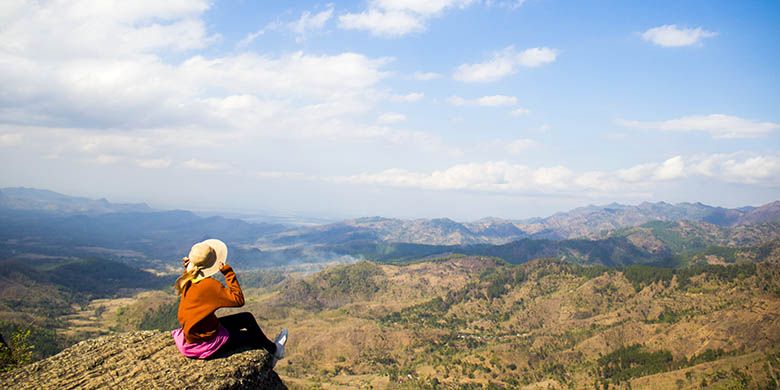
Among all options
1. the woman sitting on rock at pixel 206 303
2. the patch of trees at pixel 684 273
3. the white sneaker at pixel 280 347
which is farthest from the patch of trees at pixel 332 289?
the woman sitting on rock at pixel 206 303

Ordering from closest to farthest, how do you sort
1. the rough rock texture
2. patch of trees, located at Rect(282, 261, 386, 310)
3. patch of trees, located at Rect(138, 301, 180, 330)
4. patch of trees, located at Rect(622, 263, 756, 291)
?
1. the rough rock texture
2. patch of trees, located at Rect(622, 263, 756, 291)
3. patch of trees, located at Rect(138, 301, 180, 330)
4. patch of trees, located at Rect(282, 261, 386, 310)

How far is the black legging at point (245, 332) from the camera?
8.96m

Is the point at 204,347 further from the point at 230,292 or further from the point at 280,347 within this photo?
the point at 280,347

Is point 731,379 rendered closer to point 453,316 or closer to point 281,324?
point 453,316

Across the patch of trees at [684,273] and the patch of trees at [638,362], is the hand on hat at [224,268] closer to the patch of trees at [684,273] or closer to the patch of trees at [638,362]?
the patch of trees at [638,362]

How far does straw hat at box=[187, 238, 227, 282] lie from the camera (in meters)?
8.42

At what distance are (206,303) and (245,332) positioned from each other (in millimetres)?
1360

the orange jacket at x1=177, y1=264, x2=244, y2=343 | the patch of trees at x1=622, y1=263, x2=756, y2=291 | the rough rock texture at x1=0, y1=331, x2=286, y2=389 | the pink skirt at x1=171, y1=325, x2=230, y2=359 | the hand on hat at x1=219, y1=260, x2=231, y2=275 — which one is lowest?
the patch of trees at x1=622, y1=263, x2=756, y2=291

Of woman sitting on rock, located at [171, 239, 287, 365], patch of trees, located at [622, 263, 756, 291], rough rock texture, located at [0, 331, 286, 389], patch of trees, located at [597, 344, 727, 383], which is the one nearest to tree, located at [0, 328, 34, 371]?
rough rock texture, located at [0, 331, 286, 389]

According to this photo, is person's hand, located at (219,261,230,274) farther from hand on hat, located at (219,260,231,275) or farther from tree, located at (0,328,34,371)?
tree, located at (0,328,34,371)

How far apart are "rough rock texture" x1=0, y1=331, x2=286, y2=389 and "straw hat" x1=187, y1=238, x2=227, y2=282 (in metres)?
1.68

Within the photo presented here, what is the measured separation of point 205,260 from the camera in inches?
332

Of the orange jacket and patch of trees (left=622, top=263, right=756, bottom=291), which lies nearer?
the orange jacket

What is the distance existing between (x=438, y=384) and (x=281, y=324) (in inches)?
2690
